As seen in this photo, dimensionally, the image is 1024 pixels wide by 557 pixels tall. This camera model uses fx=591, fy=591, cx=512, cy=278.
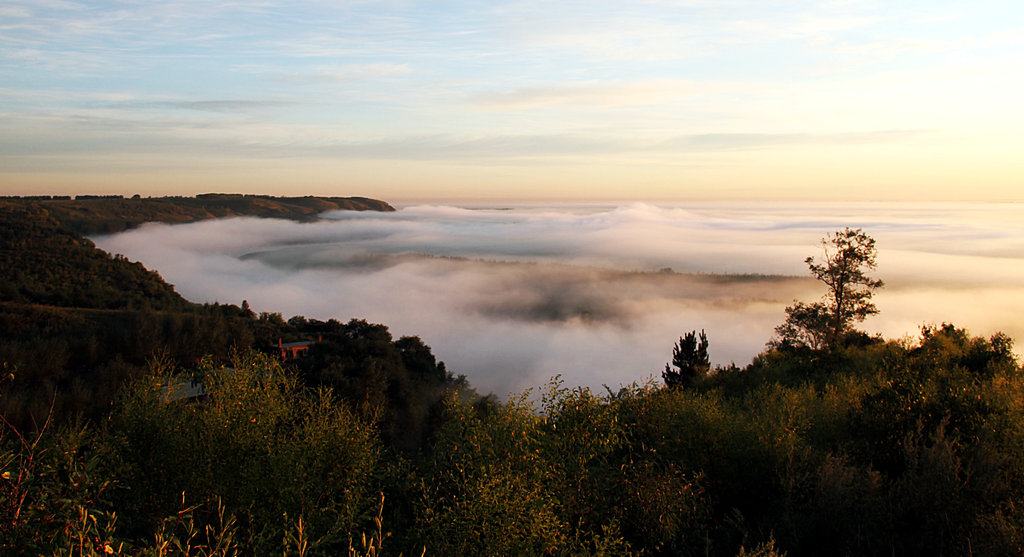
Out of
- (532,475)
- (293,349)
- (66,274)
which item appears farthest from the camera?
(66,274)

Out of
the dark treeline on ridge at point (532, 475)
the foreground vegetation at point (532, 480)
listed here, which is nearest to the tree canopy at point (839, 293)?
the dark treeline on ridge at point (532, 475)

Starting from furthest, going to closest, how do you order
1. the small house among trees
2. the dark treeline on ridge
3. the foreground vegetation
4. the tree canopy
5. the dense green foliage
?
the dense green foliage
the small house among trees
the tree canopy
the foreground vegetation
the dark treeline on ridge

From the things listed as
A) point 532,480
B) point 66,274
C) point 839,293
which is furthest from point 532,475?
point 66,274

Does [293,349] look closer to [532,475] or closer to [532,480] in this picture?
[532,475]

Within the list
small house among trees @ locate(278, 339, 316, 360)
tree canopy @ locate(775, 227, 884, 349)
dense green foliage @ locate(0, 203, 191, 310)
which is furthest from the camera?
dense green foliage @ locate(0, 203, 191, 310)

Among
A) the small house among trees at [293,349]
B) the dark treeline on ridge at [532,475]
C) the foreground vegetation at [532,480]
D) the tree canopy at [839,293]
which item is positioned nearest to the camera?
the dark treeline on ridge at [532,475]

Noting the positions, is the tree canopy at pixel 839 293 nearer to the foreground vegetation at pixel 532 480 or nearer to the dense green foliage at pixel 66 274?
the foreground vegetation at pixel 532 480

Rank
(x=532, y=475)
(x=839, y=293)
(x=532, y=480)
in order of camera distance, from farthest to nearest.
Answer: (x=839, y=293) < (x=532, y=475) < (x=532, y=480)

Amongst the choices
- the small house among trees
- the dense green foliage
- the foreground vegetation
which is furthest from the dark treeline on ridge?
the dense green foliage

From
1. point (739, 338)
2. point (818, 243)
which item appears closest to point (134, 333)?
point (818, 243)

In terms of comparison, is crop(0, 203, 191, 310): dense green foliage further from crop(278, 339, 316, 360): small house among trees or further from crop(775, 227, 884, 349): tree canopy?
crop(775, 227, 884, 349): tree canopy

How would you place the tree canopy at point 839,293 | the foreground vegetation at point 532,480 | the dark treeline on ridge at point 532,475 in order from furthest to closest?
the tree canopy at point 839,293
the foreground vegetation at point 532,480
the dark treeline on ridge at point 532,475

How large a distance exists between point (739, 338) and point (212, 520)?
117 metres

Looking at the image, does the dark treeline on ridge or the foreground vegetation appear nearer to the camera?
the dark treeline on ridge
